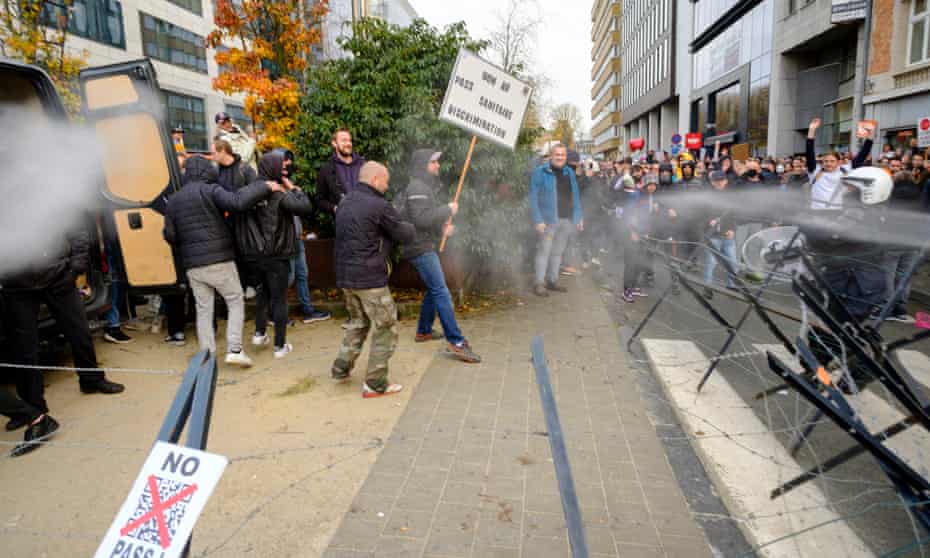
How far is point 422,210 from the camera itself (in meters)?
5.25

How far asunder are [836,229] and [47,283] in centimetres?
610

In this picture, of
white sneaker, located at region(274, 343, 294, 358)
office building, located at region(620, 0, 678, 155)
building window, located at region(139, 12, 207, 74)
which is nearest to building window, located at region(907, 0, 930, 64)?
white sneaker, located at region(274, 343, 294, 358)

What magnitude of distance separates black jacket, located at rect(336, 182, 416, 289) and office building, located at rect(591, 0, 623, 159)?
74107 mm

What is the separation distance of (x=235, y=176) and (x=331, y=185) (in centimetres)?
116

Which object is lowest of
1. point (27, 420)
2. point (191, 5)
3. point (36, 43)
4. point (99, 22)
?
point (27, 420)

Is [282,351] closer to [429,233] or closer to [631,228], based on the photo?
[429,233]

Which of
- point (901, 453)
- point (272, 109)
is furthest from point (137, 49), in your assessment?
point (901, 453)

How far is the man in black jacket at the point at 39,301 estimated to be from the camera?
4137mm

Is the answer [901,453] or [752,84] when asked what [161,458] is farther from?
[752,84]

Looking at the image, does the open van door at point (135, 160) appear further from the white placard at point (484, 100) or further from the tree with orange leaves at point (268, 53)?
the tree with orange leaves at point (268, 53)

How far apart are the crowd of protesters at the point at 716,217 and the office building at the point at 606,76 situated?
6703 cm

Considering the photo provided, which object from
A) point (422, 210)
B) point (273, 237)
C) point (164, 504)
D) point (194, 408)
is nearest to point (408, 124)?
point (422, 210)

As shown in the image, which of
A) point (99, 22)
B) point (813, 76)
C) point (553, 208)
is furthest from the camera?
point (99, 22)

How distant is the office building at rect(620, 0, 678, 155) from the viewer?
44.3 metres
